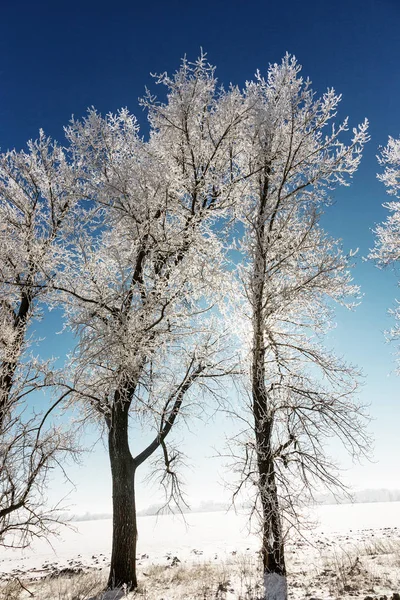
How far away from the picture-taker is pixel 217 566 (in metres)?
8.23

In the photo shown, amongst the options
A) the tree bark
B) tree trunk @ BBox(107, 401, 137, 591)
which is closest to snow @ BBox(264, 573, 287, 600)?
the tree bark

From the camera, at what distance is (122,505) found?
23.6 ft

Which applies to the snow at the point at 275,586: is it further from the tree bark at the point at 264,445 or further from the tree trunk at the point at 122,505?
the tree trunk at the point at 122,505

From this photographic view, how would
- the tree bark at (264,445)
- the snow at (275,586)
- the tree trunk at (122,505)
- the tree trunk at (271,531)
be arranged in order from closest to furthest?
the snow at (275,586) → the tree trunk at (271,531) → the tree bark at (264,445) → the tree trunk at (122,505)

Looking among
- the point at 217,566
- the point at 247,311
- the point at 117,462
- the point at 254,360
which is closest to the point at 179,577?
the point at 217,566

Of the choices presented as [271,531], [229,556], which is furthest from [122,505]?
[229,556]

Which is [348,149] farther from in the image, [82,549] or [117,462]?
[82,549]

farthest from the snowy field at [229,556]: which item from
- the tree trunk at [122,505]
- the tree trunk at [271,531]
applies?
the tree trunk at [122,505]

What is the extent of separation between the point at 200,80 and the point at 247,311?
4.60 metres

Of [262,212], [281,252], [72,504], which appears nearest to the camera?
[72,504]

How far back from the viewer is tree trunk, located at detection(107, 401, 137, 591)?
689 centimetres

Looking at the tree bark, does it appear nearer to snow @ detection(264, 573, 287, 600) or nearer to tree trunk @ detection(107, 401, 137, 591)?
snow @ detection(264, 573, 287, 600)

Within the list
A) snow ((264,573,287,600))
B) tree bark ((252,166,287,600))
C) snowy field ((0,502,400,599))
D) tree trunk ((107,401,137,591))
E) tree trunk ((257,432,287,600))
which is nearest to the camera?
snow ((264,573,287,600))

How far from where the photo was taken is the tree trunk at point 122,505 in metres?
6.89
